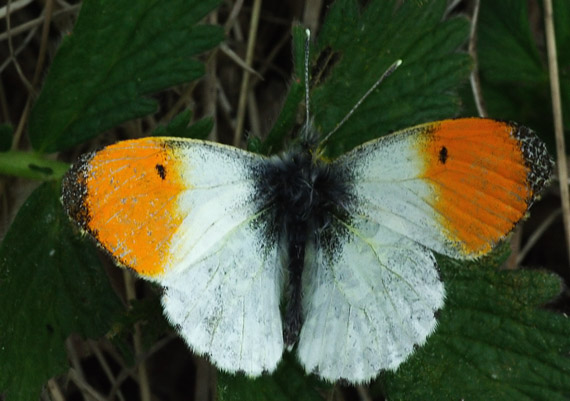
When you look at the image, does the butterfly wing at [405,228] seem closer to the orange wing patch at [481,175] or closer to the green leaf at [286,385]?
the orange wing patch at [481,175]

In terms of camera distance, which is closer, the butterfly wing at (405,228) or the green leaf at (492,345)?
the butterfly wing at (405,228)

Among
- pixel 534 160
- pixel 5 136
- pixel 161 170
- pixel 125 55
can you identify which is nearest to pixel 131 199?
pixel 161 170

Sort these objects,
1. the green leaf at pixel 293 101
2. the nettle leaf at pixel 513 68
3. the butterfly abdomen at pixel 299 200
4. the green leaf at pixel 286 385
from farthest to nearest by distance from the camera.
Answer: the nettle leaf at pixel 513 68 → the green leaf at pixel 293 101 → the green leaf at pixel 286 385 → the butterfly abdomen at pixel 299 200

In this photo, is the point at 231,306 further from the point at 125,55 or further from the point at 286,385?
the point at 125,55

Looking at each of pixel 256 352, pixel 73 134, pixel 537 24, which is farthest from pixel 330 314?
pixel 537 24

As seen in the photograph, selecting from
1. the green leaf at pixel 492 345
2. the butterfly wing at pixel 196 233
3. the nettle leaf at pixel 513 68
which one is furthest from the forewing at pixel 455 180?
the nettle leaf at pixel 513 68

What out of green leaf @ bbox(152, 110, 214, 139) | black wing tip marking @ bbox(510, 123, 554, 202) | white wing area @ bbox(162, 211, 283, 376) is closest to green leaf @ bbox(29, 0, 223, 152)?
green leaf @ bbox(152, 110, 214, 139)
